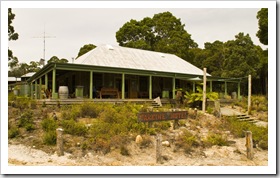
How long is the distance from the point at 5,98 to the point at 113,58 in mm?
12844

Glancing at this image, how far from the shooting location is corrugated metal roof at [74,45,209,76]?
65.2 ft

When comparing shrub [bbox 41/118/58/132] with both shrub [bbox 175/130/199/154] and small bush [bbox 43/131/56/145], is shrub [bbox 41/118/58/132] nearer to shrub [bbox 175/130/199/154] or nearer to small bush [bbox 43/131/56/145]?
small bush [bbox 43/131/56/145]

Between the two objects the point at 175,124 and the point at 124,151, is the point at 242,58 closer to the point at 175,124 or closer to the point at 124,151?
the point at 175,124

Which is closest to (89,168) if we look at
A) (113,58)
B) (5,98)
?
(5,98)

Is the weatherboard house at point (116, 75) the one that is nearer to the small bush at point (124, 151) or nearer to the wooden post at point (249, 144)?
the small bush at point (124, 151)

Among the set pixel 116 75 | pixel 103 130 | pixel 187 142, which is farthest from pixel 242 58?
pixel 103 130

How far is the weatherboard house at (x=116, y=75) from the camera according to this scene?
57.4ft

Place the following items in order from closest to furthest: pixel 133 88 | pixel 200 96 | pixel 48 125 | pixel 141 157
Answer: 1. pixel 141 157
2. pixel 48 125
3. pixel 200 96
4. pixel 133 88

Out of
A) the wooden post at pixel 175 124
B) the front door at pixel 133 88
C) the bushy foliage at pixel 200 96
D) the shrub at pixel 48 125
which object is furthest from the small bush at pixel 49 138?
the front door at pixel 133 88

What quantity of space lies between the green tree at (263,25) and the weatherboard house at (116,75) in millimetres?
6869

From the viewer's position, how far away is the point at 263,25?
24.7 meters

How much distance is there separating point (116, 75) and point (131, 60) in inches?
96.9

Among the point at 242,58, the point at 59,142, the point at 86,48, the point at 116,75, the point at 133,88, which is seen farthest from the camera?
the point at 86,48

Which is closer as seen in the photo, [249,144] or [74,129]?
[249,144]
